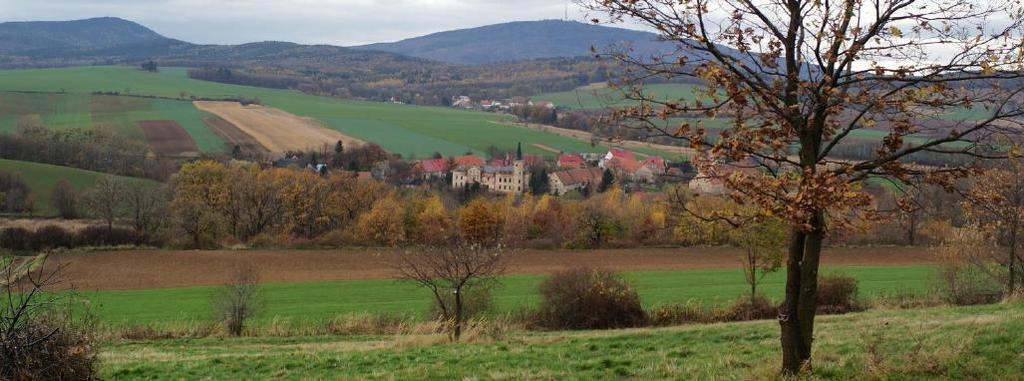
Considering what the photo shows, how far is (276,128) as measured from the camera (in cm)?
11825

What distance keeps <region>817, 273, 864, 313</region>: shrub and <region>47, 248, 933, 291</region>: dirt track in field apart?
18788 mm

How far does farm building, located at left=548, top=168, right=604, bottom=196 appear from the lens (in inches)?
3841

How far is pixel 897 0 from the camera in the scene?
7828 mm

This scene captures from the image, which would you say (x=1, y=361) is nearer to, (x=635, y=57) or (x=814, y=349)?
(x=635, y=57)

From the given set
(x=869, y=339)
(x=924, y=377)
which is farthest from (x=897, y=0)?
(x=869, y=339)

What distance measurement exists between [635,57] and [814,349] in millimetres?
4907

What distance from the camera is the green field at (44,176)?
6919cm

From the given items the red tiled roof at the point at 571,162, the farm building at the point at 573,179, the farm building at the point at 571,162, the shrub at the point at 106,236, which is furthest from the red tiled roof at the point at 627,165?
the shrub at the point at 106,236

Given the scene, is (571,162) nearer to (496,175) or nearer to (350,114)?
(496,175)

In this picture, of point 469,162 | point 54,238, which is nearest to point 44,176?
point 54,238

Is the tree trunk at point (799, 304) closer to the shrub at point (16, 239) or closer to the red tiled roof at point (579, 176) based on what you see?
the shrub at point (16, 239)

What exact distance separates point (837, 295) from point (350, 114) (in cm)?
12304

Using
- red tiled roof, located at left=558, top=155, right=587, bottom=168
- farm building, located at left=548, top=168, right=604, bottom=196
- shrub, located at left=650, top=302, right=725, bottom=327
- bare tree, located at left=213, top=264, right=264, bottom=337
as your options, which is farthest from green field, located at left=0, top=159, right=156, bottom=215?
shrub, located at left=650, top=302, right=725, bottom=327

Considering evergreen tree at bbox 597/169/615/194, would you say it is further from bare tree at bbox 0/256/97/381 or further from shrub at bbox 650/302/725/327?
bare tree at bbox 0/256/97/381
